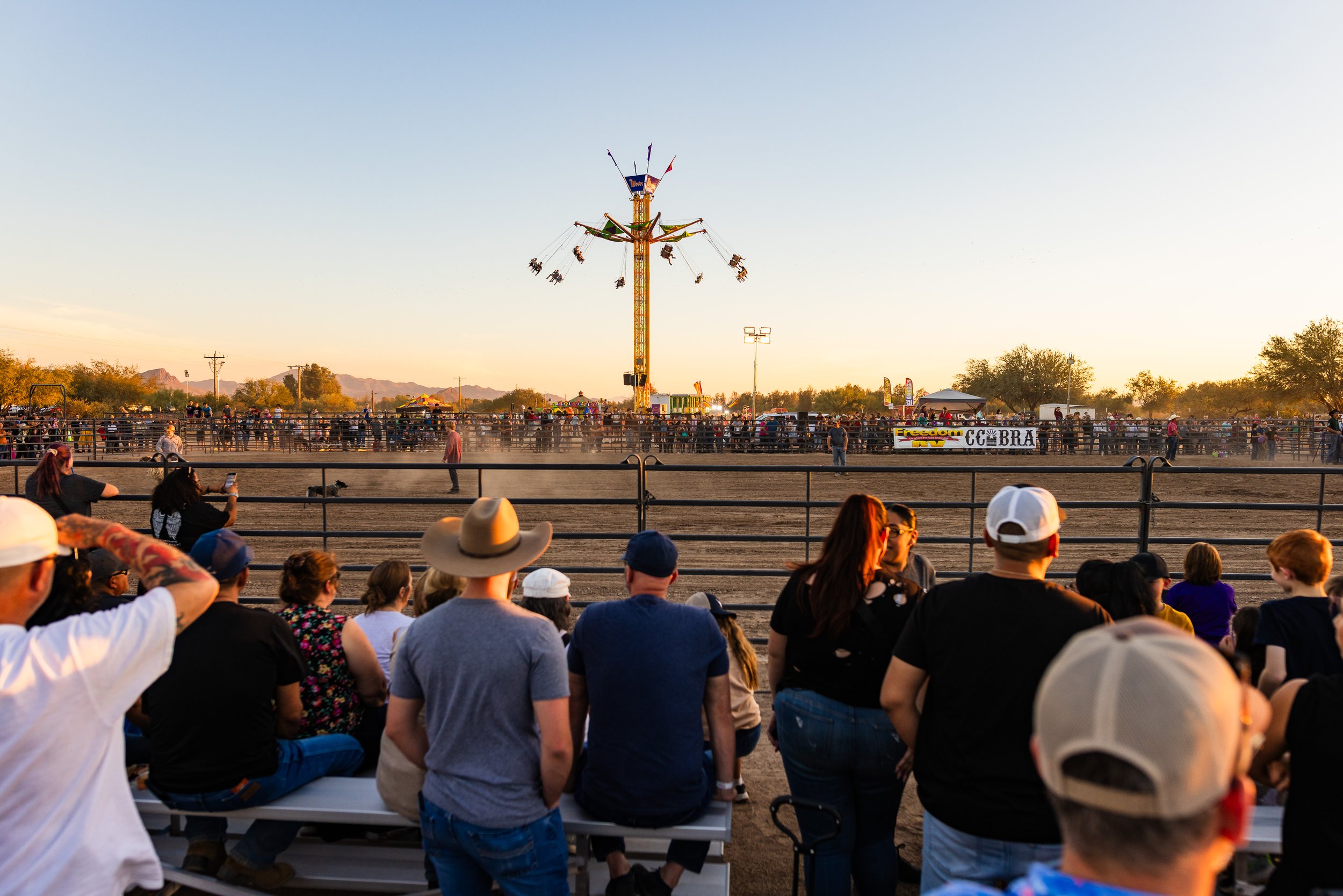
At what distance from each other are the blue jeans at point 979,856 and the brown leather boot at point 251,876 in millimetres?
2573

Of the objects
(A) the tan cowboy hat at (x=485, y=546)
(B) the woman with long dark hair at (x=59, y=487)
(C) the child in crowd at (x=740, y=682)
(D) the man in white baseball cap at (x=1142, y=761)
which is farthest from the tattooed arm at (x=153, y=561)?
(B) the woman with long dark hair at (x=59, y=487)

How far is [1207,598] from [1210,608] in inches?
2.2

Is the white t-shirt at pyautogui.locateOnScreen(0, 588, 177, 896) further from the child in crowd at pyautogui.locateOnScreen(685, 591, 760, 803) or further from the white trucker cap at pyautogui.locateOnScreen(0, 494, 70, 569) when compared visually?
the child in crowd at pyautogui.locateOnScreen(685, 591, 760, 803)

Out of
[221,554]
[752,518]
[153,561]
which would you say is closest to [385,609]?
[221,554]

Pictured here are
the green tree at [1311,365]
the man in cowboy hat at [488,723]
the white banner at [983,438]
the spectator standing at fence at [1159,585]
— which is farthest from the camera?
the green tree at [1311,365]

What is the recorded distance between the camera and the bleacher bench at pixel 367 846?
310 cm

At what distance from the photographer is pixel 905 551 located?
13.8 feet

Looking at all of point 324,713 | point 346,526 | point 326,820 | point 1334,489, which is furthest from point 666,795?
point 1334,489

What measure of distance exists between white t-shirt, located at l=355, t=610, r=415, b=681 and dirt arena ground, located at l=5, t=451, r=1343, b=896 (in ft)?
6.31

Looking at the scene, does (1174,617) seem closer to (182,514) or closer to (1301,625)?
(1301,625)

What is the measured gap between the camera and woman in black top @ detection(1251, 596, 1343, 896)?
209cm

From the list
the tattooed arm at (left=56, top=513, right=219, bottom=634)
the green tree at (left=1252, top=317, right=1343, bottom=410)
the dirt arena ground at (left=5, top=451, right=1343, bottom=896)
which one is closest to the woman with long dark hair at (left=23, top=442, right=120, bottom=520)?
the dirt arena ground at (left=5, top=451, right=1343, bottom=896)

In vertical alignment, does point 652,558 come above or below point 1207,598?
above

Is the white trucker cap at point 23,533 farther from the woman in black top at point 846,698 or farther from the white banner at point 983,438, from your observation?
the white banner at point 983,438
